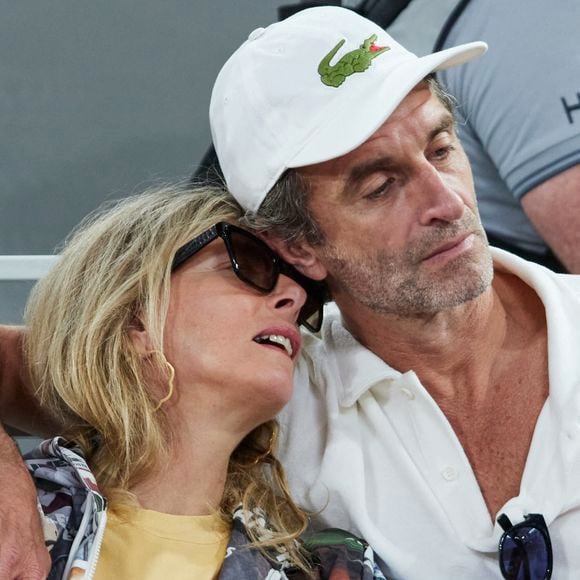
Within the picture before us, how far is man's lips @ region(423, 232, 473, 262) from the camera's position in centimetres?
169

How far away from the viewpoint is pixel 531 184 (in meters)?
2.12

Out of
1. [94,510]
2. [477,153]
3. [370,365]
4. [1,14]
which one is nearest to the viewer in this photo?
[94,510]

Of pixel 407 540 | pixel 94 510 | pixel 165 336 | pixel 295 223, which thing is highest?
pixel 295 223

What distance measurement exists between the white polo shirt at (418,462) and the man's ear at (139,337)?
0.92 ft

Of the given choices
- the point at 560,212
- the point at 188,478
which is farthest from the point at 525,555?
the point at 560,212

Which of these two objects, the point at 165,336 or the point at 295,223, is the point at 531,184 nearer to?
the point at 295,223

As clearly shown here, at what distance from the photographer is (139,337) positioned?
178 cm

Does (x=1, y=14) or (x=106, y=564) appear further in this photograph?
(x=1, y=14)

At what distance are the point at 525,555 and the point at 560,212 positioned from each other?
769 millimetres

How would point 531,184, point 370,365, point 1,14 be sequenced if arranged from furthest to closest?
1. point 1,14
2. point 531,184
3. point 370,365

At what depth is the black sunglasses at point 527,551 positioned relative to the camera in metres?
1.58

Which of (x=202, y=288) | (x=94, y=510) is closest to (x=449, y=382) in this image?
(x=202, y=288)

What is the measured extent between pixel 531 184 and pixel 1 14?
1.62 m

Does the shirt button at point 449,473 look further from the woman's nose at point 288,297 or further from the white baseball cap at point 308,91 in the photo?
the white baseball cap at point 308,91
